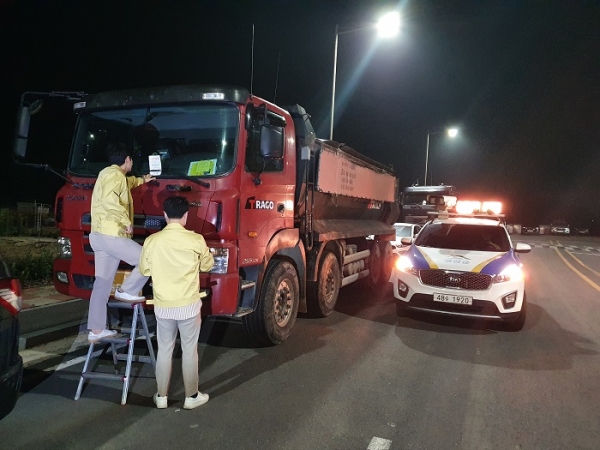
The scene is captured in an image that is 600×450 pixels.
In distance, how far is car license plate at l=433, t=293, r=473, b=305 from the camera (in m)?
6.77

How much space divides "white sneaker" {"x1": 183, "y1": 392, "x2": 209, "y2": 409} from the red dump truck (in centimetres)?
86

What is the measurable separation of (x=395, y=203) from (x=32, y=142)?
29.6 ft

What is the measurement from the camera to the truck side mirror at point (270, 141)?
204 inches

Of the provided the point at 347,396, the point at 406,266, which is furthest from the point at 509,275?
the point at 347,396

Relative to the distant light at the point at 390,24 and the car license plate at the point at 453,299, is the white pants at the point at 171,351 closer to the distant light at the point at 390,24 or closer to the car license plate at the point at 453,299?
the car license plate at the point at 453,299

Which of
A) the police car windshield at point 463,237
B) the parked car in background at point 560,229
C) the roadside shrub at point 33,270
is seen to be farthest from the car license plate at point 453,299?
the parked car in background at point 560,229

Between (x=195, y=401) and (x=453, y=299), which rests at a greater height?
(x=453, y=299)

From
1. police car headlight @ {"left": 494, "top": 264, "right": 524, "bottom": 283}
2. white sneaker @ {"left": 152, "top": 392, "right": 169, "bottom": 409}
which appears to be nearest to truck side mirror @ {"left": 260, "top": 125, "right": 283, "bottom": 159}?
white sneaker @ {"left": 152, "top": 392, "right": 169, "bottom": 409}

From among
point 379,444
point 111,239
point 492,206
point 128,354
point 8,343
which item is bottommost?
point 379,444

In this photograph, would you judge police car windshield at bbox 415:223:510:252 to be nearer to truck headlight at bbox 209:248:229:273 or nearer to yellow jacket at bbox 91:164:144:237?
truck headlight at bbox 209:248:229:273

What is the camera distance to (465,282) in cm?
689

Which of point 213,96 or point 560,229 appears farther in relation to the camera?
point 560,229

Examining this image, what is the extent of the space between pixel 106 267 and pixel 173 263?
1.31 meters

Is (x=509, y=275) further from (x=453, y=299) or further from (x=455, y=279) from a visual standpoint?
(x=453, y=299)
